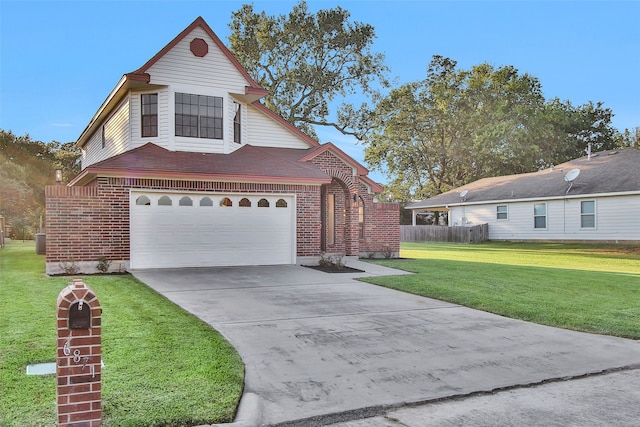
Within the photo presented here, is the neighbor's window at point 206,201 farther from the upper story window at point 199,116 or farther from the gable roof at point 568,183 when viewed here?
the gable roof at point 568,183

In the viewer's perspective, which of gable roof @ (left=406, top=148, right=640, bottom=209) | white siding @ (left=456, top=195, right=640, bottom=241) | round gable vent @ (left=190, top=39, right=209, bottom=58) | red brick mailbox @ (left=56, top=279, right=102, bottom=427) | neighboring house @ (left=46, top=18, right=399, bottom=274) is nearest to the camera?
red brick mailbox @ (left=56, top=279, right=102, bottom=427)

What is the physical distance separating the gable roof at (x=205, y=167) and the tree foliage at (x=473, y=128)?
24.7 meters

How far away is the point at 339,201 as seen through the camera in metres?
17.6

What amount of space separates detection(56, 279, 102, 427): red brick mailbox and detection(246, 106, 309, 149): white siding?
48.9 ft

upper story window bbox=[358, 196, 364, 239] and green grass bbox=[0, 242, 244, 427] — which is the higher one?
upper story window bbox=[358, 196, 364, 239]

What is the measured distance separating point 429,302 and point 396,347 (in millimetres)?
3401

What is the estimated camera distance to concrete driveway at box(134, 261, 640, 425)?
15.2ft

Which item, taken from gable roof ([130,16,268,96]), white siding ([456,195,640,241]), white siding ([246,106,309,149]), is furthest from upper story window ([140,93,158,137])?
white siding ([456,195,640,241])

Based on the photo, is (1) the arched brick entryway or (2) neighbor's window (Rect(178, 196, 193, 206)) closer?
(2) neighbor's window (Rect(178, 196, 193, 206))

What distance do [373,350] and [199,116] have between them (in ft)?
40.4

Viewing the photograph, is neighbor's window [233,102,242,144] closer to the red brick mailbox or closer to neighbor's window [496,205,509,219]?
the red brick mailbox

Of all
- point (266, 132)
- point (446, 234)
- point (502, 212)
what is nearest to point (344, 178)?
point (266, 132)

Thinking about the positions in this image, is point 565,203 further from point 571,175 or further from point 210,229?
point 210,229

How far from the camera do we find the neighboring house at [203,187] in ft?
44.2
